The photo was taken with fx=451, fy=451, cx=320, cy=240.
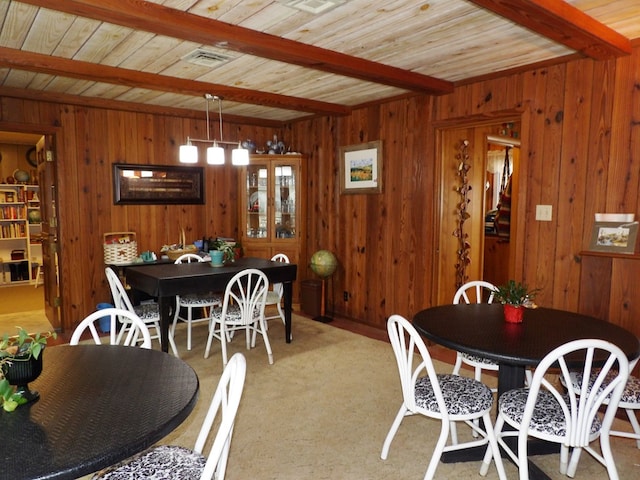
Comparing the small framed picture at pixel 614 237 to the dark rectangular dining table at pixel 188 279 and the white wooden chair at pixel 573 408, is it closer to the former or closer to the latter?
the white wooden chair at pixel 573 408

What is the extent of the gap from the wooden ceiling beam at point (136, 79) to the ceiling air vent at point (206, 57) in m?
0.48

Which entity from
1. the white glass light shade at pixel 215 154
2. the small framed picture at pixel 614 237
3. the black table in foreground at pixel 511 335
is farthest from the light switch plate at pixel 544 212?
the white glass light shade at pixel 215 154

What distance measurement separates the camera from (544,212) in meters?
3.30

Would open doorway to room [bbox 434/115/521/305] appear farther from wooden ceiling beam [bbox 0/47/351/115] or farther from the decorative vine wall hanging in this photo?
wooden ceiling beam [bbox 0/47/351/115]

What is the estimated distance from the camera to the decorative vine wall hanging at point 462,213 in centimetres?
452

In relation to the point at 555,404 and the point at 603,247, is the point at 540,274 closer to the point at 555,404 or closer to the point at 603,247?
the point at 603,247

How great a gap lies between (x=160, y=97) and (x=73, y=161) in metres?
1.07

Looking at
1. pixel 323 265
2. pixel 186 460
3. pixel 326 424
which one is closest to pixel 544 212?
pixel 326 424

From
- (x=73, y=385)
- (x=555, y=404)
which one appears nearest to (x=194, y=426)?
(x=73, y=385)

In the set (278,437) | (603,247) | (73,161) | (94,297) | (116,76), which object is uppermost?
(116,76)

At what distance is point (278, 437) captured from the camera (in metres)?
2.57

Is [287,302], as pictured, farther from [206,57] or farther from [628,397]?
[628,397]

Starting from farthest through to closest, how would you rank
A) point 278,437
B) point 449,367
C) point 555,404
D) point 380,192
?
1. point 380,192
2. point 449,367
3. point 278,437
4. point 555,404

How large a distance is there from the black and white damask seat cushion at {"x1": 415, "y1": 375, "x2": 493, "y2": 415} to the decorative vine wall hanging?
2.51 meters
